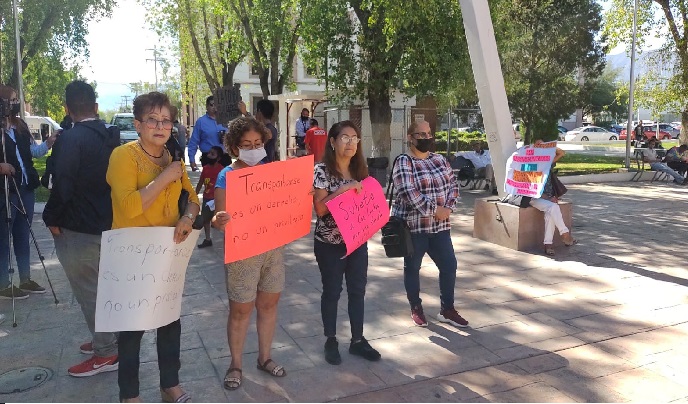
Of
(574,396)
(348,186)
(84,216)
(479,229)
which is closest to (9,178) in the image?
(84,216)

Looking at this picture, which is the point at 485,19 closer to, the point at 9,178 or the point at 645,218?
the point at 645,218

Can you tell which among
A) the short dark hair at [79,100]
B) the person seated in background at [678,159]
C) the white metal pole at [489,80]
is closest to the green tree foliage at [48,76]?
the white metal pole at [489,80]

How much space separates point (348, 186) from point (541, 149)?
4.23m

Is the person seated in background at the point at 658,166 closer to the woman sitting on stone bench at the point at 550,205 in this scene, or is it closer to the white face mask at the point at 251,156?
the woman sitting on stone bench at the point at 550,205

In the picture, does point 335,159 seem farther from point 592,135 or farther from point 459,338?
point 592,135

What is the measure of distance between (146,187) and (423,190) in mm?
2378

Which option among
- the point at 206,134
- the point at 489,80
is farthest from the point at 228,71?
the point at 489,80

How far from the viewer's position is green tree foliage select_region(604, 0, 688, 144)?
19266 millimetres

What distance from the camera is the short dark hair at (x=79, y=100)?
385 cm

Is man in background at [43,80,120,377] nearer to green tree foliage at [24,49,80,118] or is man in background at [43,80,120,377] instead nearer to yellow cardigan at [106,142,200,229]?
yellow cardigan at [106,142,200,229]

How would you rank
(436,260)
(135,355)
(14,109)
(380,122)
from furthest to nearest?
(380,122), (14,109), (436,260), (135,355)

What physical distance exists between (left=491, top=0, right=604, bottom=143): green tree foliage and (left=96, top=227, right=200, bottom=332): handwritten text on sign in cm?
2427

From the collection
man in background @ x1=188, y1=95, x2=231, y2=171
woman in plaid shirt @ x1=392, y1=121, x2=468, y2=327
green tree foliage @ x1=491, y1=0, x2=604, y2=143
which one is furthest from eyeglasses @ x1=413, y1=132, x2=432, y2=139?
green tree foliage @ x1=491, y1=0, x2=604, y2=143

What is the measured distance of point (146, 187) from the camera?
117 inches
